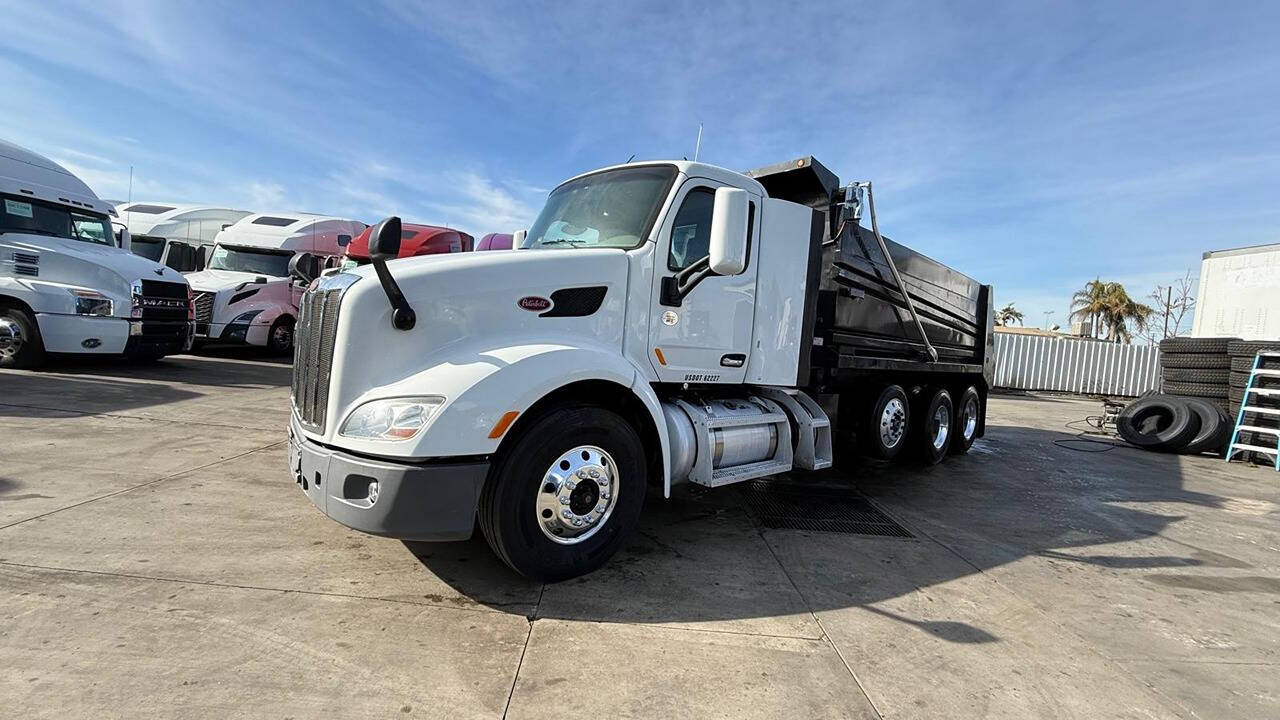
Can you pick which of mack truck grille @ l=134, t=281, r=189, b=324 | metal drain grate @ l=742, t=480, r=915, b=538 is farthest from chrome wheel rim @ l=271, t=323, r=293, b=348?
metal drain grate @ l=742, t=480, r=915, b=538

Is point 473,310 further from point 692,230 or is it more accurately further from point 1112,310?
point 1112,310

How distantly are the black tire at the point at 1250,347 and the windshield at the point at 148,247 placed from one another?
2222 cm

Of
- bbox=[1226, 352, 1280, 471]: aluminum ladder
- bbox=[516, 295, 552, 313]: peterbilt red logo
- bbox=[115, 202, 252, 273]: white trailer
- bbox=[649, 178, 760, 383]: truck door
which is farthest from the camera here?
bbox=[115, 202, 252, 273]: white trailer

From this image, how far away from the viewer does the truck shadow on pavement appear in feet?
10.6

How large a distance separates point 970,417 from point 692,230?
648 centimetres

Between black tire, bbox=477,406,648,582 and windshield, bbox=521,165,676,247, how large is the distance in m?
1.21

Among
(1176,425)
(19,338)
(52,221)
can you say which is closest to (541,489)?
(19,338)

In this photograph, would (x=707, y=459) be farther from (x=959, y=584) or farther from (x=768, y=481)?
(x=768, y=481)

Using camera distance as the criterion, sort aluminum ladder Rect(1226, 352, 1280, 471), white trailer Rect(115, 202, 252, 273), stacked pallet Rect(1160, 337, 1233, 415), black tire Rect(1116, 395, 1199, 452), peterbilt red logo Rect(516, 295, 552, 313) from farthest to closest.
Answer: white trailer Rect(115, 202, 252, 273), stacked pallet Rect(1160, 337, 1233, 415), black tire Rect(1116, 395, 1199, 452), aluminum ladder Rect(1226, 352, 1280, 471), peterbilt red logo Rect(516, 295, 552, 313)

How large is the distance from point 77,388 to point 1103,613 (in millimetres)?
10457

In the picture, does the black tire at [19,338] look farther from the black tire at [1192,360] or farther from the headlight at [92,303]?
the black tire at [1192,360]

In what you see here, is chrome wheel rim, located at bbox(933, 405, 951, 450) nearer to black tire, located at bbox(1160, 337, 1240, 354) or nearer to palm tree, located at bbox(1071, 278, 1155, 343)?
black tire, located at bbox(1160, 337, 1240, 354)

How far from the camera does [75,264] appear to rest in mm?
8727

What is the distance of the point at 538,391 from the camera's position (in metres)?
3.10
